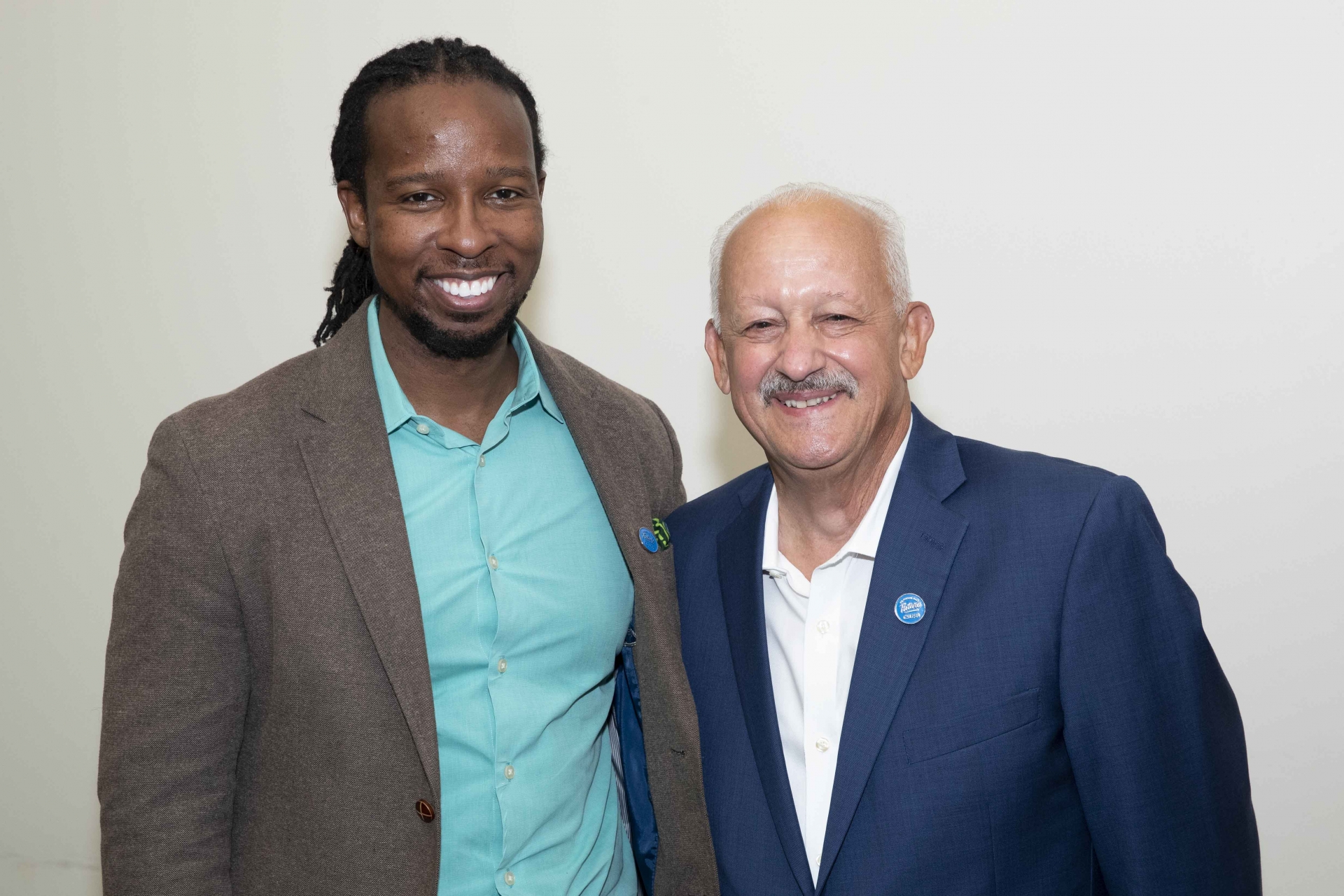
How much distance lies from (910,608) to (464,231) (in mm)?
1037

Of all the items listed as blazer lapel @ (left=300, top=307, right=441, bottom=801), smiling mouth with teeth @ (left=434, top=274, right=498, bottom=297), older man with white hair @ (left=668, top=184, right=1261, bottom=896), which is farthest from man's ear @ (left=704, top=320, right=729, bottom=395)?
blazer lapel @ (left=300, top=307, right=441, bottom=801)

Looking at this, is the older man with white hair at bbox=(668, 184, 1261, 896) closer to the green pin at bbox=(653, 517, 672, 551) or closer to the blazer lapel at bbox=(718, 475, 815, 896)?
the blazer lapel at bbox=(718, 475, 815, 896)

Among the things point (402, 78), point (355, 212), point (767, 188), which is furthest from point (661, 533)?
point (767, 188)

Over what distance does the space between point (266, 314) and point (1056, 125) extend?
2.41 meters

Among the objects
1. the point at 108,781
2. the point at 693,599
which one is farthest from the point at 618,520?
the point at 108,781

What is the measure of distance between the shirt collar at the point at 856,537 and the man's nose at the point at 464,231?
758 mm

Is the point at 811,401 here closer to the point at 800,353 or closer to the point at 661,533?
the point at 800,353

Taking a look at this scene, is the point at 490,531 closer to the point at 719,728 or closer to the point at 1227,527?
the point at 719,728

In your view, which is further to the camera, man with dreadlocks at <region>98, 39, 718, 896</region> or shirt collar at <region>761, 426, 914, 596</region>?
shirt collar at <region>761, 426, 914, 596</region>

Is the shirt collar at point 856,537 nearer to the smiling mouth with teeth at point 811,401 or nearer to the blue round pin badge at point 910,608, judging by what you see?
the blue round pin badge at point 910,608

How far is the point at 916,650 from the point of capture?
187cm

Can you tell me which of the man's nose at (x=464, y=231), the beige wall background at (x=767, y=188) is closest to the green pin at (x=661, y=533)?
the man's nose at (x=464, y=231)

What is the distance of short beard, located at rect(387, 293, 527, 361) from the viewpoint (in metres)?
2.04

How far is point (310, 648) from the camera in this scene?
185 centimetres
